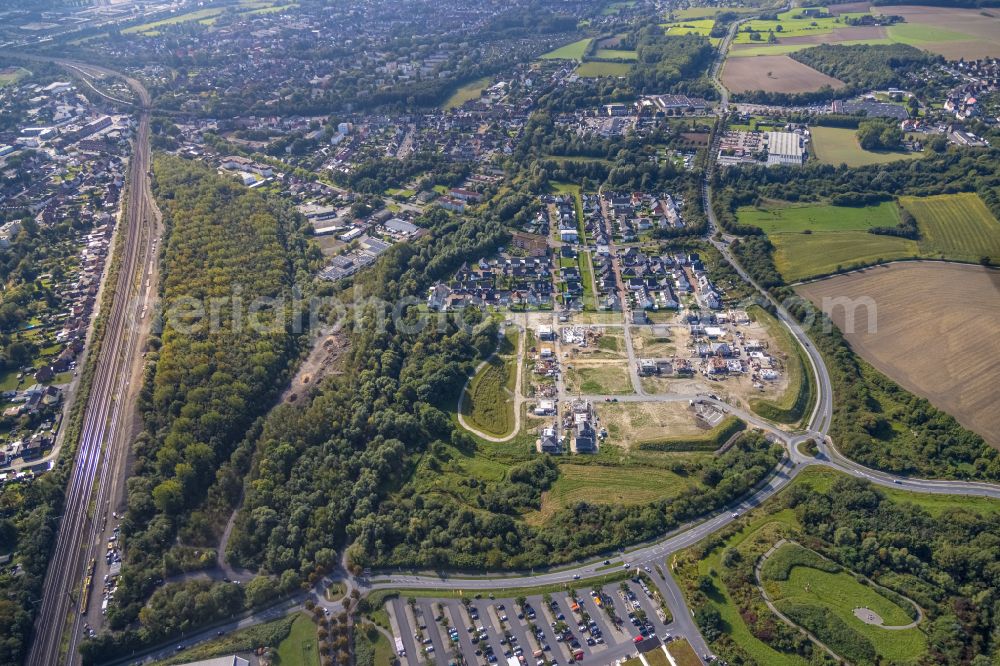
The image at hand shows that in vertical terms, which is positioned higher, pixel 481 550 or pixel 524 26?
pixel 524 26

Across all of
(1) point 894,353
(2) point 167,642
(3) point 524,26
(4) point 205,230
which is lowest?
(2) point 167,642

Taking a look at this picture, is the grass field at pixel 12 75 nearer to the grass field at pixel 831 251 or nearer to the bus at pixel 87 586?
the bus at pixel 87 586

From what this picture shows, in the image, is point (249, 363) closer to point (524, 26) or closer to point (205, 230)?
point (205, 230)

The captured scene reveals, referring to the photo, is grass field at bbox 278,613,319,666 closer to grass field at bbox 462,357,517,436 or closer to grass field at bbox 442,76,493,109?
grass field at bbox 462,357,517,436

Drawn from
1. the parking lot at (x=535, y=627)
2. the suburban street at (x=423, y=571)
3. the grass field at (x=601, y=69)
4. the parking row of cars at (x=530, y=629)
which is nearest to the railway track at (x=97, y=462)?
the suburban street at (x=423, y=571)

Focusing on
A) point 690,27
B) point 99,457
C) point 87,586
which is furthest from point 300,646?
point 690,27

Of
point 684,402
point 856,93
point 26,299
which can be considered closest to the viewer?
point 684,402

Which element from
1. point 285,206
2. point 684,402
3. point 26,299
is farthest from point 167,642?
point 285,206

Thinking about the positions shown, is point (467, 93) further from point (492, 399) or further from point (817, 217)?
point (492, 399)
